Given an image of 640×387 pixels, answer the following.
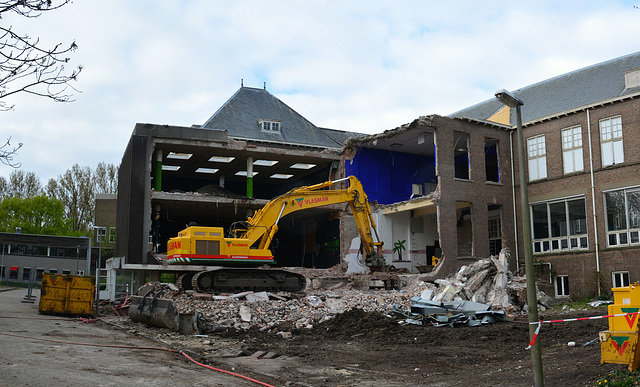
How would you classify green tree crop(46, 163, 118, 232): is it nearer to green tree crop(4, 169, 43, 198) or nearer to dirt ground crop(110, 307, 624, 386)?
green tree crop(4, 169, 43, 198)

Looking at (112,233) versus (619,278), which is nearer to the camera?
(619,278)

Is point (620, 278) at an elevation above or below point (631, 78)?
below

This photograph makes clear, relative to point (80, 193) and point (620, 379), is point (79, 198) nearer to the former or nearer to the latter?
point (80, 193)

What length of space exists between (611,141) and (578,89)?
4.26 meters

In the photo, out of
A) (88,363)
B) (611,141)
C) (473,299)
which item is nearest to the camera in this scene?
(88,363)

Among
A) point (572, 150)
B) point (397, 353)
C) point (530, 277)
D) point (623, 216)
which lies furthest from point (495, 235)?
point (530, 277)

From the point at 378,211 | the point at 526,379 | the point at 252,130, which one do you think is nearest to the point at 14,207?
the point at 252,130

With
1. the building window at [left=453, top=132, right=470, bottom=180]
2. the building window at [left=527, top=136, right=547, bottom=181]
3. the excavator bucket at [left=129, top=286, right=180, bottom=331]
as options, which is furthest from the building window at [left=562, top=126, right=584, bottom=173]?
the excavator bucket at [left=129, top=286, right=180, bottom=331]

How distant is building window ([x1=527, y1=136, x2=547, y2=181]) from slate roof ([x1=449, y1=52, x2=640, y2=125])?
1.06 metres

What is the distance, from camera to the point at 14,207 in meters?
53.3

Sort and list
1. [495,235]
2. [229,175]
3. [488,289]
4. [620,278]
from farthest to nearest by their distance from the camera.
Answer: [229,175] → [495,235] → [620,278] → [488,289]

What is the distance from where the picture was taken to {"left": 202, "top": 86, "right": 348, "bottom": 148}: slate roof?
3253 cm

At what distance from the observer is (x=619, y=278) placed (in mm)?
23812

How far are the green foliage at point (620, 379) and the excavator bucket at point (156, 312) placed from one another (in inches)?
431
